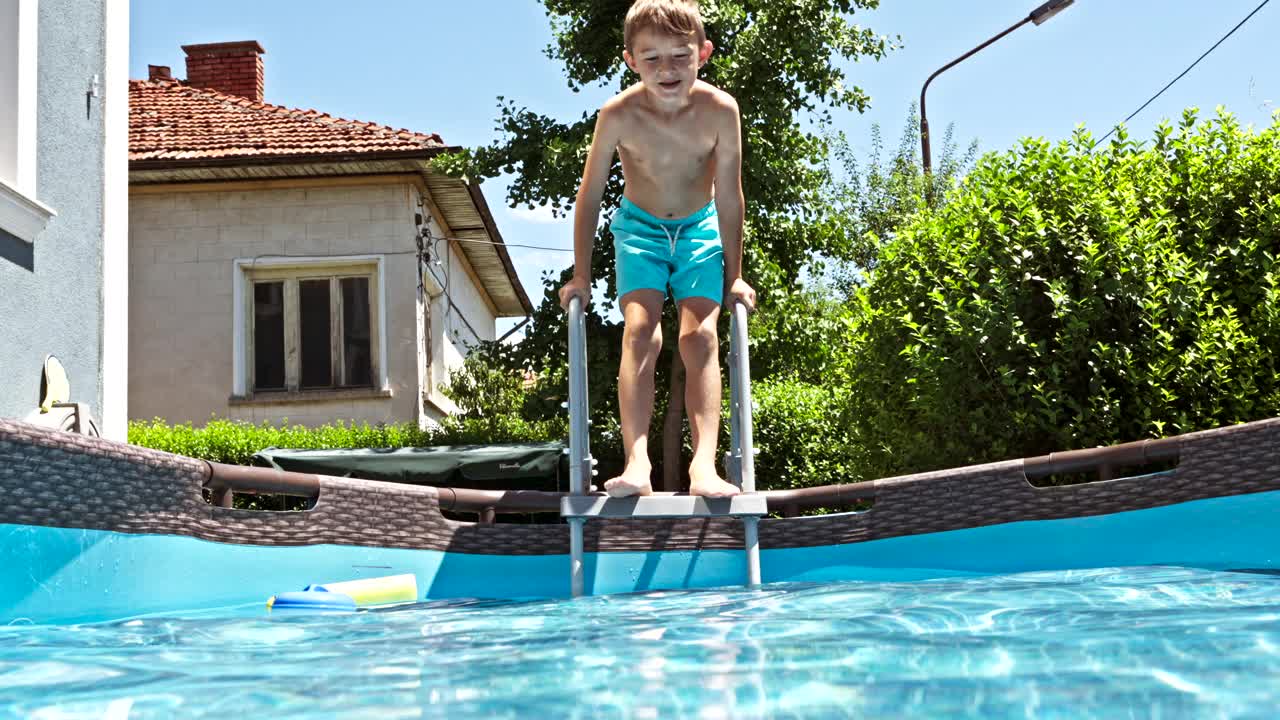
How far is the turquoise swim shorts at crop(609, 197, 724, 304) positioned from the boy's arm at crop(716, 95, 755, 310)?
9 cm

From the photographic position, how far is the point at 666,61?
3.84 m

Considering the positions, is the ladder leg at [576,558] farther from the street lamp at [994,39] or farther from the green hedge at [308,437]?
the street lamp at [994,39]

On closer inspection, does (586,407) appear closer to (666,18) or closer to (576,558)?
(576,558)

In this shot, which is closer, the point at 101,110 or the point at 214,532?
the point at 214,532

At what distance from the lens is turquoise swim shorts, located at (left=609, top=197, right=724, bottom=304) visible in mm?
4031

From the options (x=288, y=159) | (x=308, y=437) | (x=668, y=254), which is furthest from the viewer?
(x=288, y=159)

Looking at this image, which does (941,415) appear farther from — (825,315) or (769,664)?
(825,315)

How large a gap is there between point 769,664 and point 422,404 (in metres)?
13.4

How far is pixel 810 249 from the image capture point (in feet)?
38.0

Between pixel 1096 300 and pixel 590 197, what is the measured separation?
234 centimetres

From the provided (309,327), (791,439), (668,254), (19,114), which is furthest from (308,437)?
(668,254)

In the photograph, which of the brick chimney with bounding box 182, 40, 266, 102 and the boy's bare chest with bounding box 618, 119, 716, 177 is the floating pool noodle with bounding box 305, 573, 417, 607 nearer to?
the boy's bare chest with bounding box 618, 119, 716, 177

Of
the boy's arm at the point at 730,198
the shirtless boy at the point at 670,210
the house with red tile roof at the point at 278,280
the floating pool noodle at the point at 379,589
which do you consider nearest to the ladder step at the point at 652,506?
the shirtless boy at the point at 670,210

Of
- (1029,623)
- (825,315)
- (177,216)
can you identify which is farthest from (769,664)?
(177,216)
